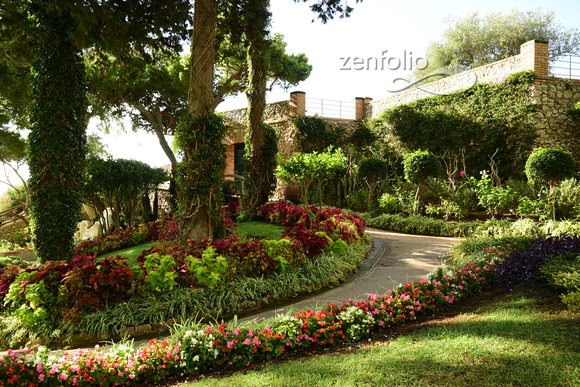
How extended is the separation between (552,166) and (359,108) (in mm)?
9237

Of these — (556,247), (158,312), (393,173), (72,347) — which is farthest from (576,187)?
(72,347)

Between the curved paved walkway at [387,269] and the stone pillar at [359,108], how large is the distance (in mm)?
8847

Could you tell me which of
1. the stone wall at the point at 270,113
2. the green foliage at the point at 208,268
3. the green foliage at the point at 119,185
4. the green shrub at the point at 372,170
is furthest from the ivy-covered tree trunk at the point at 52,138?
the stone wall at the point at 270,113

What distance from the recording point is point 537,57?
1002cm

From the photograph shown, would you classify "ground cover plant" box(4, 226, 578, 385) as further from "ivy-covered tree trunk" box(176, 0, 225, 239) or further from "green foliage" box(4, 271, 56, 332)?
"ivy-covered tree trunk" box(176, 0, 225, 239)

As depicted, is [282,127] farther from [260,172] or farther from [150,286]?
[150,286]

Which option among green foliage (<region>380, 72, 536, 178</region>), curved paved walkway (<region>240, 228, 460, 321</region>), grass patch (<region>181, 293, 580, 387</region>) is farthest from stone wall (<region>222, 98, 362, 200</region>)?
grass patch (<region>181, 293, 580, 387</region>)

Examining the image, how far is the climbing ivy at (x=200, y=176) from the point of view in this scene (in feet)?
17.4

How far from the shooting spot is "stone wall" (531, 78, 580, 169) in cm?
998

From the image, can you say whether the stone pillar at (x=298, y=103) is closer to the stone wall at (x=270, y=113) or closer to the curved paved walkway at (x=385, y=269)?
the stone wall at (x=270, y=113)

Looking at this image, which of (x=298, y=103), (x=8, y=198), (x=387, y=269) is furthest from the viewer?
(x=8, y=198)

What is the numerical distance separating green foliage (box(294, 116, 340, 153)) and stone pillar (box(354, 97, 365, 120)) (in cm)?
196

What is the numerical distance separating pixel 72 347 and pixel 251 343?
71.3 inches

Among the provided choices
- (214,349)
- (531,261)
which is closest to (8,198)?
(214,349)
